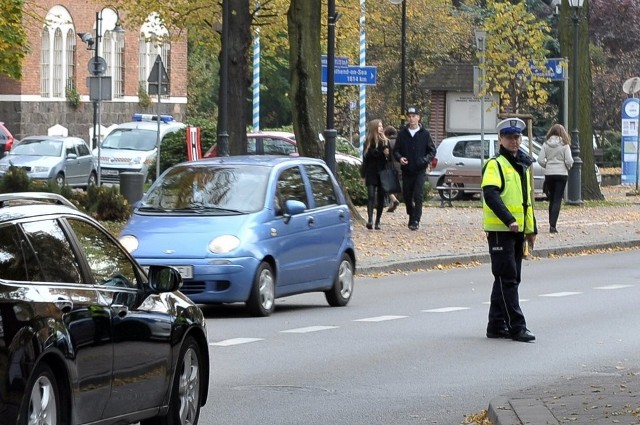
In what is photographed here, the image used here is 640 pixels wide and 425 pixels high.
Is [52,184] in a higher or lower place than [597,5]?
lower

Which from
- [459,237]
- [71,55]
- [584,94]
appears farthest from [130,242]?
[71,55]

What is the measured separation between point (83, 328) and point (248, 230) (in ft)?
28.1

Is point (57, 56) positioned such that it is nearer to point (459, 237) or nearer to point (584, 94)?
point (584, 94)

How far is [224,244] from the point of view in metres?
15.8

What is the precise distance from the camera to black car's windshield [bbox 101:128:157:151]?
1858 inches

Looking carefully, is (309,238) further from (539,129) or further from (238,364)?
(539,129)

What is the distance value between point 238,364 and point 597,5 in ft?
202

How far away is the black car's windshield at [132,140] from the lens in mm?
47188

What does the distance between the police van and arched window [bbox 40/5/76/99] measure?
51.5ft

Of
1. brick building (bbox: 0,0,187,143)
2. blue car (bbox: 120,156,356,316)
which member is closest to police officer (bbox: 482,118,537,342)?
blue car (bbox: 120,156,356,316)

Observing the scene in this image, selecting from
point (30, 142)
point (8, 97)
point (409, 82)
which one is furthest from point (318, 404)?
point (409, 82)

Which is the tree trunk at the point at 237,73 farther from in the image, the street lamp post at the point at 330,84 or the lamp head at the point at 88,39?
the lamp head at the point at 88,39

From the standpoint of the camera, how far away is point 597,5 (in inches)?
2835

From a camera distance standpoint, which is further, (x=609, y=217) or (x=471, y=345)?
(x=609, y=217)
